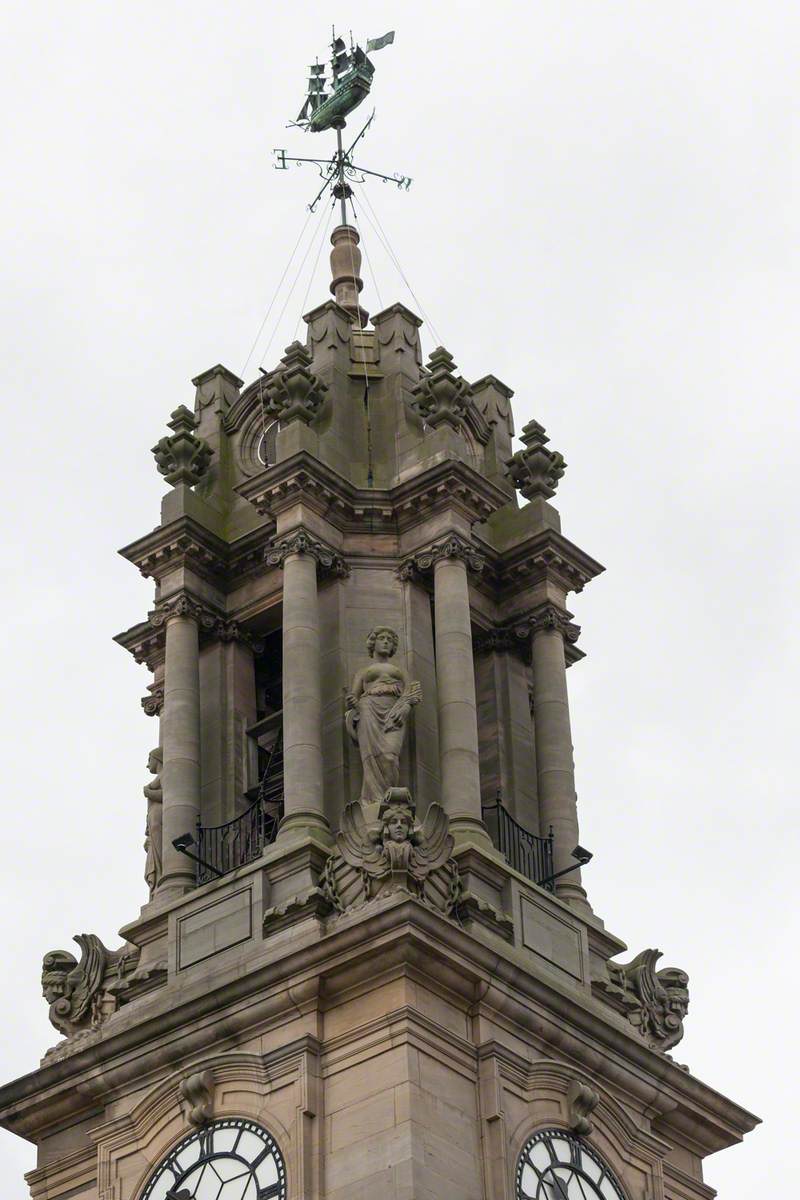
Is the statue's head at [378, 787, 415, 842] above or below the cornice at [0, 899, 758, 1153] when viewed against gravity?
above

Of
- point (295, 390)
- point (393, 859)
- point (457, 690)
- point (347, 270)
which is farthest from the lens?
point (347, 270)

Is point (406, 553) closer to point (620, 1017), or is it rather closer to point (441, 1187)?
point (620, 1017)

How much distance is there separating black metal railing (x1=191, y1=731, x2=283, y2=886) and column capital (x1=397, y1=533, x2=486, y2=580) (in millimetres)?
3419

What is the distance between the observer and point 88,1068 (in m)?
50.0

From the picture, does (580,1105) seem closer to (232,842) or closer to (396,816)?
(396,816)

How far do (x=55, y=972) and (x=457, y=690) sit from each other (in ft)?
22.1

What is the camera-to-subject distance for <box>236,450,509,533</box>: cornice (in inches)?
2108

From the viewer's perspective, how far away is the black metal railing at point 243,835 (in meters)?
52.0

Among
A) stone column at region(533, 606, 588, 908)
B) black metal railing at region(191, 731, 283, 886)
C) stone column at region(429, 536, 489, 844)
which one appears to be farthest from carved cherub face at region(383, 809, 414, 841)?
stone column at region(533, 606, 588, 908)

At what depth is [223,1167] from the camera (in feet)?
157

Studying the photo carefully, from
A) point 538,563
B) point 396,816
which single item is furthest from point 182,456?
point 396,816

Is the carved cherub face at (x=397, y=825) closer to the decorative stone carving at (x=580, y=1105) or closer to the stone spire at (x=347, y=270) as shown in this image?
the decorative stone carving at (x=580, y=1105)

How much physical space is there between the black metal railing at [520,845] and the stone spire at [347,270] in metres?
9.61

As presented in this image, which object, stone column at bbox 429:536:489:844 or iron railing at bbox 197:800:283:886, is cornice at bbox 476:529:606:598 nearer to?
stone column at bbox 429:536:489:844
